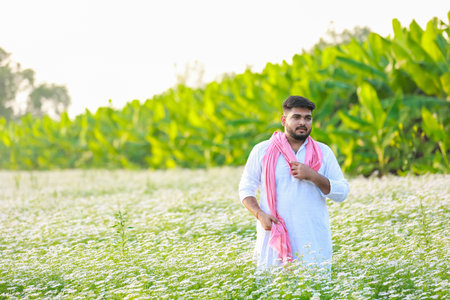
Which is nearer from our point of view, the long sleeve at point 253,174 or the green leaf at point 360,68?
the long sleeve at point 253,174

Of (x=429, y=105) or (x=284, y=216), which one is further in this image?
(x=429, y=105)

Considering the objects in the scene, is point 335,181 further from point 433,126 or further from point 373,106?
point 373,106

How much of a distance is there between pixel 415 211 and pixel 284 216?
7.94ft

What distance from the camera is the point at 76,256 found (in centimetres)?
434

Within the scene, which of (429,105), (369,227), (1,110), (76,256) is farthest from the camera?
(1,110)

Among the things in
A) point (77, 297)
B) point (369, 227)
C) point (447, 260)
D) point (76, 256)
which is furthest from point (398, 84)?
point (77, 297)

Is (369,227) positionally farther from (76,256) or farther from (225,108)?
(225,108)

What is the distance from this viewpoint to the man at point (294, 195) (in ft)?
10.8

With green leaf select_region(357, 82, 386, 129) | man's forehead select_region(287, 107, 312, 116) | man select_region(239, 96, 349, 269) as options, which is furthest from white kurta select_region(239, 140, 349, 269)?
green leaf select_region(357, 82, 386, 129)

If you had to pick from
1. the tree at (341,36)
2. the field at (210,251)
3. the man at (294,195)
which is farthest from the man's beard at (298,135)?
the tree at (341,36)

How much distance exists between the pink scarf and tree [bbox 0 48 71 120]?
3319 centimetres

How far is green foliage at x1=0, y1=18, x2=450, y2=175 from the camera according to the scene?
26.1ft

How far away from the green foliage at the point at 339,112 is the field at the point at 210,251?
3.86ft

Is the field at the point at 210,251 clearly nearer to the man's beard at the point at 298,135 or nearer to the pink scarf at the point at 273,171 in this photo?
the pink scarf at the point at 273,171
